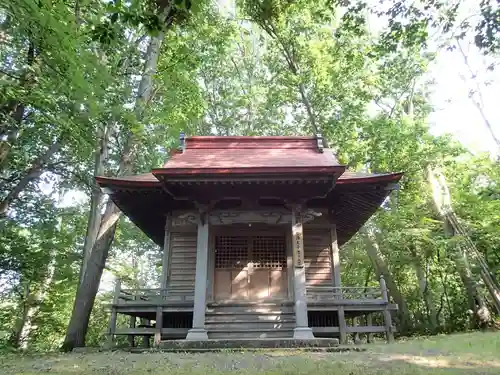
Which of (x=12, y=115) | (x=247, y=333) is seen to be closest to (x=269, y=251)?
(x=247, y=333)

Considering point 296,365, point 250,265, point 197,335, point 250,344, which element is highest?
point 250,265

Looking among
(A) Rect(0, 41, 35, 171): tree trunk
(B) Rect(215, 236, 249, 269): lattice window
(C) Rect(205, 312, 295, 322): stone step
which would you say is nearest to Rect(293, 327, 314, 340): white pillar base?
(C) Rect(205, 312, 295, 322): stone step

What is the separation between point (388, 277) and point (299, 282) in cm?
1143

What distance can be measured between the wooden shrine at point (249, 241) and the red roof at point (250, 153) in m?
0.05

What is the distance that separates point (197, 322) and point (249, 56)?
887 inches

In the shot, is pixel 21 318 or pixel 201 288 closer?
pixel 201 288

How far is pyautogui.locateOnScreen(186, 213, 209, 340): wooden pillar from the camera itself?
27.6 ft

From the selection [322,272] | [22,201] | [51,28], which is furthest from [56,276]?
[51,28]

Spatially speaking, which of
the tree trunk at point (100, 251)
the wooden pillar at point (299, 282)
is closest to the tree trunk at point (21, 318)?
the tree trunk at point (100, 251)

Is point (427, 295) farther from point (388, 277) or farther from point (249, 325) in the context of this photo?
point (249, 325)

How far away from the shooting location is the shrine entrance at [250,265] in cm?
1004

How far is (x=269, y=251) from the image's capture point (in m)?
10.6

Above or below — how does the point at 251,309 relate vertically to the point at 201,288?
below

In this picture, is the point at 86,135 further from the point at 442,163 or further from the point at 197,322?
the point at 442,163
